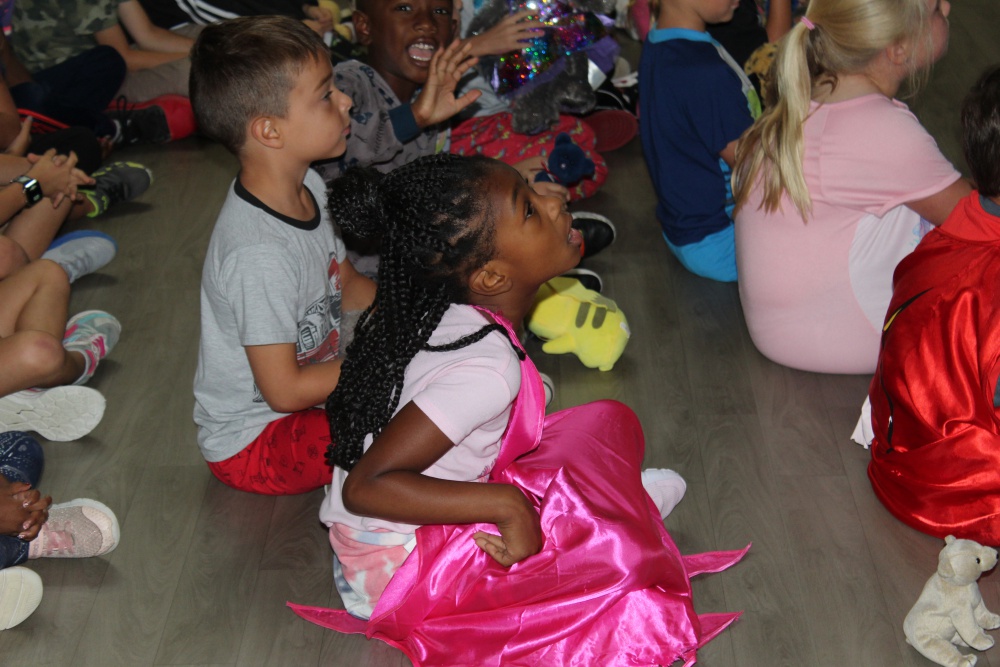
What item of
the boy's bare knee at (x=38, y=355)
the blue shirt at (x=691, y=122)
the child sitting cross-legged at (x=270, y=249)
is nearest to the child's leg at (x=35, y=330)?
the boy's bare knee at (x=38, y=355)

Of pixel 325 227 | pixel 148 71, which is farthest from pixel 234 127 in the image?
pixel 148 71

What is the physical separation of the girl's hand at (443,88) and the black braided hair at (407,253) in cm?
67

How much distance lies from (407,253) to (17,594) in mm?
911

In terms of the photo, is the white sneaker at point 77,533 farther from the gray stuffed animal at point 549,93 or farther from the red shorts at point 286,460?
the gray stuffed animal at point 549,93

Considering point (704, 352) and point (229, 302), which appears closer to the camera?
point (229, 302)

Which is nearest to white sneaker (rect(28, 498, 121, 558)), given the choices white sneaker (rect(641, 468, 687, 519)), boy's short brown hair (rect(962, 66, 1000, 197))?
white sneaker (rect(641, 468, 687, 519))

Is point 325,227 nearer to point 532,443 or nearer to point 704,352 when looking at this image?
point 532,443

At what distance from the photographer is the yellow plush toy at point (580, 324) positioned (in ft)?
7.38

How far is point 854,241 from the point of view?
6.70 feet

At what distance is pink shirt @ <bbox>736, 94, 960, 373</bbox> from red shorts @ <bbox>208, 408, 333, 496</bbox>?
3.09 feet

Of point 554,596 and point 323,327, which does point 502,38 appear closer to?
point 323,327

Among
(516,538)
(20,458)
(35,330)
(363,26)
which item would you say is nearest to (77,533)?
(20,458)

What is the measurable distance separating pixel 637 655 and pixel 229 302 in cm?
87

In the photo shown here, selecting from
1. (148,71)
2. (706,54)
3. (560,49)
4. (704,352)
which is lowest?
(148,71)
